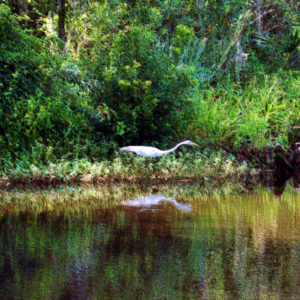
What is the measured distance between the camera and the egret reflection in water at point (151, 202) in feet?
20.3

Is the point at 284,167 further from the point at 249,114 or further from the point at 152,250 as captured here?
the point at 152,250

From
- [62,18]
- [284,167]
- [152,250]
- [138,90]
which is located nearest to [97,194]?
[152,250]

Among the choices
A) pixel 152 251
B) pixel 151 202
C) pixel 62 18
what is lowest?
pixel 152 251

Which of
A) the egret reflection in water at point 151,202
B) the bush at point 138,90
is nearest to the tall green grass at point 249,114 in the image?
the bush at point 138,90

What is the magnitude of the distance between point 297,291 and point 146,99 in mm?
5328

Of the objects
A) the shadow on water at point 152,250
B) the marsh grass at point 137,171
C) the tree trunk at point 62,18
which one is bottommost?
the shadow on water at point 152,250

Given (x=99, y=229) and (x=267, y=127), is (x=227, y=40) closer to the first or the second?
(x=267, y=127)

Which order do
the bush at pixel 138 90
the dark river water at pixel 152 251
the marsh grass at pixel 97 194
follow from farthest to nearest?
the bush at pixel 138 90, the marsh grass at pixel 97 194, the dark river water at pixel 152 251

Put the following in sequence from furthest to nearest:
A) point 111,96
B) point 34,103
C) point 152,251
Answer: point 111,96 → point 34,103 → point 152,251

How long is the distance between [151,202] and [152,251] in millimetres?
1954

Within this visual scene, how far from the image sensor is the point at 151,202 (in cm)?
640

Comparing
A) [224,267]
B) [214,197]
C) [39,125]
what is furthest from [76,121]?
[224,267]

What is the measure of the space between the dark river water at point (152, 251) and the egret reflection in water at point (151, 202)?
0.08 feet

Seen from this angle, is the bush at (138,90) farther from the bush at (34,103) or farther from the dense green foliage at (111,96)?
the bush at (34,103)
